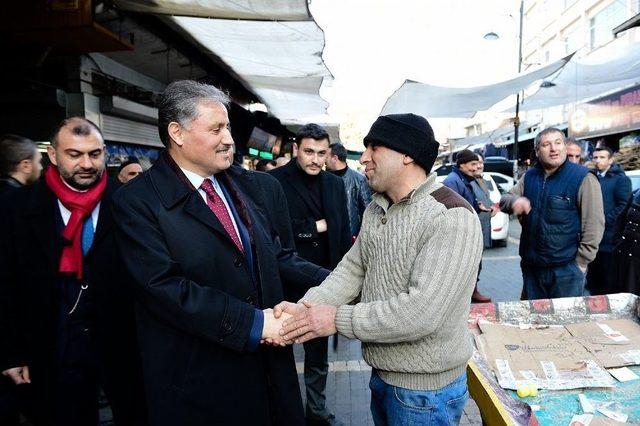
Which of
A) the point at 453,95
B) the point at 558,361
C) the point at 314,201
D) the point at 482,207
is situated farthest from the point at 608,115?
the point at 558,361

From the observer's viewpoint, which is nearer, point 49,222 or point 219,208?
point 219,208

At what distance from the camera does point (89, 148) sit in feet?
8.73

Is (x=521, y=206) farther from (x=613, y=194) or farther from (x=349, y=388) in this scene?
(x=613, y=194)

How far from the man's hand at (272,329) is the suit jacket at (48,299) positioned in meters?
Result: 1.10

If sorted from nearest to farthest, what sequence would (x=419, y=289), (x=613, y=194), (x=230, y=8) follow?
(x=419, y=289) < (x=230, y=8) < (x=613, y=194)

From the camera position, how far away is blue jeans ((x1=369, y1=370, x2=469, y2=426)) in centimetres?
181

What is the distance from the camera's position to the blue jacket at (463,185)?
235 inches

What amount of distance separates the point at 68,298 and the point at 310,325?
1.58 m

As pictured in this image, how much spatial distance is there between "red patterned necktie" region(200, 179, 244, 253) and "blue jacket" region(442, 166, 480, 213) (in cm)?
447

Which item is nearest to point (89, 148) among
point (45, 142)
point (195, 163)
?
point (195, 163)

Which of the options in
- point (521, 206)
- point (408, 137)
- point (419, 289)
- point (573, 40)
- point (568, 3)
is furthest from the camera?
point (568, 3)

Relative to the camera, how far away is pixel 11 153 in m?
3.71

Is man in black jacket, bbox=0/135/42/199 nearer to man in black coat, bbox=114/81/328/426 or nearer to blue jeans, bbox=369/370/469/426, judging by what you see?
man in black coat, bbox=114/81/328/426

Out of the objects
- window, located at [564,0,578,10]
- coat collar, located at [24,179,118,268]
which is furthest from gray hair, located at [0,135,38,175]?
Result: window, located at [564,0,578,10]
